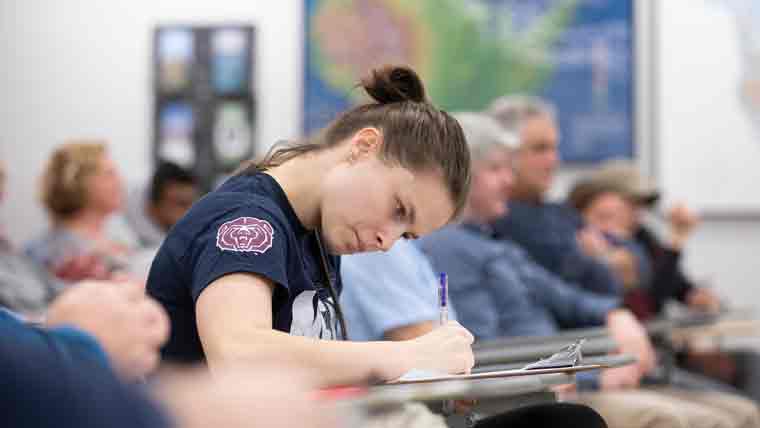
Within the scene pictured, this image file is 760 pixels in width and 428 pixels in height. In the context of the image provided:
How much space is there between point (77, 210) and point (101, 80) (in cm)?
141

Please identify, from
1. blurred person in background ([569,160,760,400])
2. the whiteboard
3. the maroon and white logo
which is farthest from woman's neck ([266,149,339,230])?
the whiteboard

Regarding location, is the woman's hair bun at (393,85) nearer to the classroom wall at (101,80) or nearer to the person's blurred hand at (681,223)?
the person's blurred hand at (681,223)

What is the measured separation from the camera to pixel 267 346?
1055 millimetres

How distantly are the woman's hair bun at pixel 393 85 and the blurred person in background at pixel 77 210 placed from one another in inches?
75.7

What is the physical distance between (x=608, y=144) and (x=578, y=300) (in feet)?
6.06

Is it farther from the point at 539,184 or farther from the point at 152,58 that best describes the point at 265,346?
the point at 152,58

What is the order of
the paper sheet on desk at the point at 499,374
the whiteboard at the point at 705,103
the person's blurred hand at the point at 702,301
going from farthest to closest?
the whiteboard at the point at 705,103, the person's blurred hand at the point at 702,301, the paper sheet on desk at the point at 499,374

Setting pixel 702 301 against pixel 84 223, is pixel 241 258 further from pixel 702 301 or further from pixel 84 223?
pixel 702 301

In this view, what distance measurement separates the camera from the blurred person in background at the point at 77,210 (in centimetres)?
320

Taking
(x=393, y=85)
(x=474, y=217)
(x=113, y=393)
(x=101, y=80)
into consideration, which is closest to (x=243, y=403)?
(x=113, y=393)

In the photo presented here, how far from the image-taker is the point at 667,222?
14.8 ft

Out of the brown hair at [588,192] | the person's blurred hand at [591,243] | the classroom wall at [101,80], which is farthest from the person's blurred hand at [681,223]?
the person's blurred hand at [591,243]

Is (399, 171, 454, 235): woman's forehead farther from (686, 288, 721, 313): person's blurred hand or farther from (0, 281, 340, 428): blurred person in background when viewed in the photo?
(686, 288, 721, 313): person's blurred hand

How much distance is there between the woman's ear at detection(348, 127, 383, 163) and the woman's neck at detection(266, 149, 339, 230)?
31 millimetres
